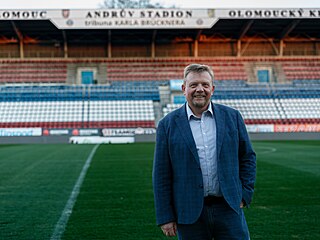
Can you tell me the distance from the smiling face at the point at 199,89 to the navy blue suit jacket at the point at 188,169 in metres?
0.10

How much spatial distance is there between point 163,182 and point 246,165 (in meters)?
0.58

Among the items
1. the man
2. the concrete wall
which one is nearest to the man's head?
the man

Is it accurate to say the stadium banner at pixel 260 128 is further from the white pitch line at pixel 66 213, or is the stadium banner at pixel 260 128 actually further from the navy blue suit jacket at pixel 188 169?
the navy blue suit jacket at pixel 188 169

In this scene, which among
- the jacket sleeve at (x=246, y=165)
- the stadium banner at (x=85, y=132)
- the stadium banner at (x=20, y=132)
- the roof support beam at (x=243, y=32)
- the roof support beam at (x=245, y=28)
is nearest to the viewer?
the jacket sleeve at (x=246, y=165)

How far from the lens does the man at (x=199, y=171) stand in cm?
323

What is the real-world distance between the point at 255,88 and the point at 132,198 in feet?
108

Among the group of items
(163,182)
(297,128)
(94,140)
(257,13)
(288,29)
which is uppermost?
(257,13)

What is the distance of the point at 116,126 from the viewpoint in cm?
3559

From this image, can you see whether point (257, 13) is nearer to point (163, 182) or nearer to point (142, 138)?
point (142, 138)

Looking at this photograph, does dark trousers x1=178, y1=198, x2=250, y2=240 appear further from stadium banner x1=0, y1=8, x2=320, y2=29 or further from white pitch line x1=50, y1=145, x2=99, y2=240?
stadium banner x1=0, y1=8, x2=320, y2=29

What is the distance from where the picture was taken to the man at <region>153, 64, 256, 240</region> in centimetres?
323

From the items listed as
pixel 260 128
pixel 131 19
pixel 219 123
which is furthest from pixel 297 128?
pixel 219 123

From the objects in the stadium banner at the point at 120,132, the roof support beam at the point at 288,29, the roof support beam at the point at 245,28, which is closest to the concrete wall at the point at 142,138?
the stadium banner at the point at 120,132

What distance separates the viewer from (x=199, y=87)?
3.28 meters
